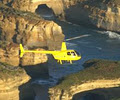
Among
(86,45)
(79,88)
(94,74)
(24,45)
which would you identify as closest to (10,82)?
(79,88)

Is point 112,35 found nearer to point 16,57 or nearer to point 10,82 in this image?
point 16,57

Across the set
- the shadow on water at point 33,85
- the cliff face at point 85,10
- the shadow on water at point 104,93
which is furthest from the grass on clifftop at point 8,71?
the cliff face at point 85,10

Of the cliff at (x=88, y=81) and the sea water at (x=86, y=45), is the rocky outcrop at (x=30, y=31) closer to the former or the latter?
the sea water at (x=86, y=45)

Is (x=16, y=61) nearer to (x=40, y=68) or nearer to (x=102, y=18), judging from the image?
(x=40, y=68)

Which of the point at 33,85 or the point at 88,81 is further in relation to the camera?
the point at 33,85

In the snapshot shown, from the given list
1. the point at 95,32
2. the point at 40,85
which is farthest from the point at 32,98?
the point at 95,32

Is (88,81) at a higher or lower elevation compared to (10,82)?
lower

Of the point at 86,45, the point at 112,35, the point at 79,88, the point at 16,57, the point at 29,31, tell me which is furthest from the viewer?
the point at 112,35
